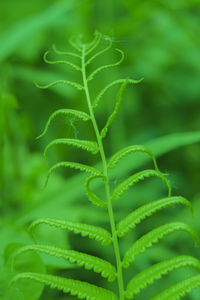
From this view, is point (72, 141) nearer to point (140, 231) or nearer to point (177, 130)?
point (140, 231)

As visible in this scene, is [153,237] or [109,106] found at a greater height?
[109,106]

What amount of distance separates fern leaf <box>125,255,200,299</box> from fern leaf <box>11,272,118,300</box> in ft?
0.14

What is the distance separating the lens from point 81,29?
2186 millimetres

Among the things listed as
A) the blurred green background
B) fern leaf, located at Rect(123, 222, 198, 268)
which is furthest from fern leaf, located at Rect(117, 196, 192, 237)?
the blurred green background

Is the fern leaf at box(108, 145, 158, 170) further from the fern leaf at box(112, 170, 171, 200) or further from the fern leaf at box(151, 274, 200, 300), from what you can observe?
the fern leaf at box(151, 274, 200, 300)

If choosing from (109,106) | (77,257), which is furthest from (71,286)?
(109,106)

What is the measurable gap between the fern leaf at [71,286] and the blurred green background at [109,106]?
0.59 m

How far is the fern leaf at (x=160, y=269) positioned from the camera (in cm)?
60

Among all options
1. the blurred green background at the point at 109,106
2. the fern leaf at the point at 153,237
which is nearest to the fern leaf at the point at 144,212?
the fern leaf at the point at 153,237

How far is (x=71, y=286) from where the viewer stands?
2.10 ft

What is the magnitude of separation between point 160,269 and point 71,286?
0.14 m

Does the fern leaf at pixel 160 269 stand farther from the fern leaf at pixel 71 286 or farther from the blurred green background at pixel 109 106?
the blurred green background at pixel 109 106

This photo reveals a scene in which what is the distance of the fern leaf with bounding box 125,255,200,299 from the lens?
23.8 inches

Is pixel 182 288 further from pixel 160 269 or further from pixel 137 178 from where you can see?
pixel 137 178
